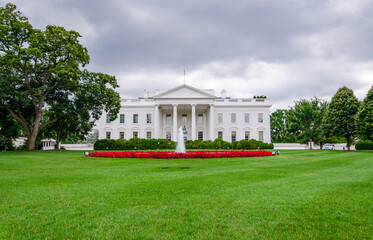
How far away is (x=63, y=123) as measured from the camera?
32406 millimetres

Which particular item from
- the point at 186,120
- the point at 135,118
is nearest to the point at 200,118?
the point at 186,120

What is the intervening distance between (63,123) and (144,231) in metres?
33.6

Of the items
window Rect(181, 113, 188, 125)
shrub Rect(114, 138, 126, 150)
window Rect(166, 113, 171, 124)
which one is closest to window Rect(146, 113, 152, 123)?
window Rect(166, 113, 171, 124)

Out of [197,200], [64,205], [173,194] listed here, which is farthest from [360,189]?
[64,205]

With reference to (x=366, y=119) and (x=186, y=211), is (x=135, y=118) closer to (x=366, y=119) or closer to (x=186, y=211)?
(x=366, y=119)

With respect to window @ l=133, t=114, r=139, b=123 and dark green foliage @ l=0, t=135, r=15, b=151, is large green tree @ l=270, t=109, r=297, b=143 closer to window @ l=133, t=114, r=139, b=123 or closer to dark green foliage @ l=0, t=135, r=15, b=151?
window @ l=133, t=114, r=139, b=123

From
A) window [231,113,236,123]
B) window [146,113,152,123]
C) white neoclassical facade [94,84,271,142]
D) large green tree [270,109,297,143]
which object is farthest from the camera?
large green tree [270,109,297,143]

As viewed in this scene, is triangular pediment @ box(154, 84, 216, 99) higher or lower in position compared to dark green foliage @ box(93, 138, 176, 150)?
higher

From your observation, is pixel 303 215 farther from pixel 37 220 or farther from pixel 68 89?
pixel 68 89

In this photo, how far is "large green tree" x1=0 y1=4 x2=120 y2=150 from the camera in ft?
71.8

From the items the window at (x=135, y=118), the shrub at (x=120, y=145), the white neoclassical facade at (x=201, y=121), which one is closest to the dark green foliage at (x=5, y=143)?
the shrub at (x=120, y=145)

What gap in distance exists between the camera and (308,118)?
38.6 m

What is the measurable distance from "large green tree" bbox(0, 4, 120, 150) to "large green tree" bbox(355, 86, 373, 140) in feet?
89.6

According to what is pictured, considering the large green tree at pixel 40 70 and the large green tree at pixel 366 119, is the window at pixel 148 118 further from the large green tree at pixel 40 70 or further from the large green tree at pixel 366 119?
the large green tree at pixel 366 119
